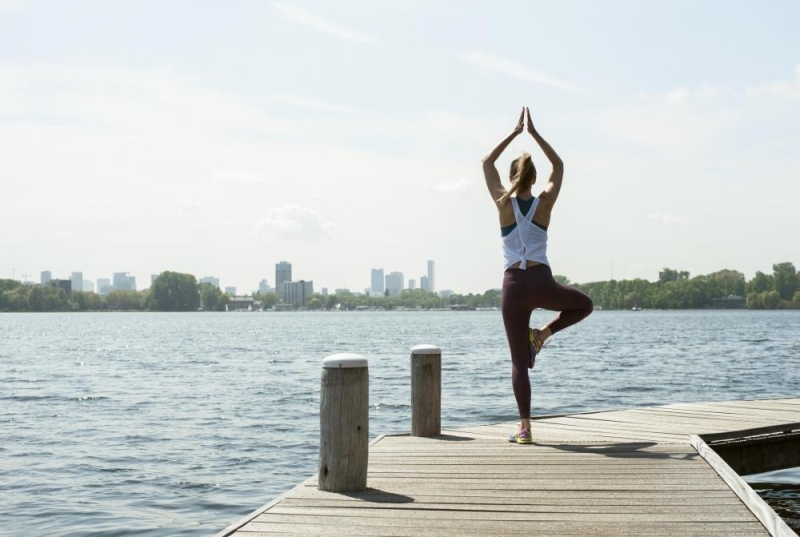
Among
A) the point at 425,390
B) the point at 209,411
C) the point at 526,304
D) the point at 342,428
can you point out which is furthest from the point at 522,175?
the point at 209,411

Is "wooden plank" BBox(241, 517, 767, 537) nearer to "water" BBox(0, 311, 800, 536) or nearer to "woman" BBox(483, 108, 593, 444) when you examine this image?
"woman" BBox(483, 108, 593, 444)

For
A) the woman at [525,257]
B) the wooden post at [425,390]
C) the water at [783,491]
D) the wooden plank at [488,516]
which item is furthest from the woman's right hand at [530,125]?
the water at [783,491]

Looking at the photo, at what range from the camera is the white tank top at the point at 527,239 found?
7824 mm

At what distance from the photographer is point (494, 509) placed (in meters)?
5.79

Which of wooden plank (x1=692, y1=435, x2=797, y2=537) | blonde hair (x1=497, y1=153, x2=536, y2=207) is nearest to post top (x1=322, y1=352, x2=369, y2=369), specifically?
blonde hair (x1=497, y1=153, x2=536, y2=207)

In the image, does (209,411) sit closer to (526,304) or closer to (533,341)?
(533,341)

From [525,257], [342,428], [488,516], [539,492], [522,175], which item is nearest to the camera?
[488,516]

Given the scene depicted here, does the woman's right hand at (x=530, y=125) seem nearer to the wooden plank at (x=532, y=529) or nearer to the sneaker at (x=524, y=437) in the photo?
the sneaker at (x=524, y=437)

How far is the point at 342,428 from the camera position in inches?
255

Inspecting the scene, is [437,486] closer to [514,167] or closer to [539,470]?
[539,470]

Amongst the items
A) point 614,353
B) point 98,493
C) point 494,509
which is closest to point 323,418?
point 494,509

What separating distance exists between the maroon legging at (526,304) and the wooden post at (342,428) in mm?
1830

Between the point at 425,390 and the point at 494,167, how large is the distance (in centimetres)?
238

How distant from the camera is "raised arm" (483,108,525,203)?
8047 mm
